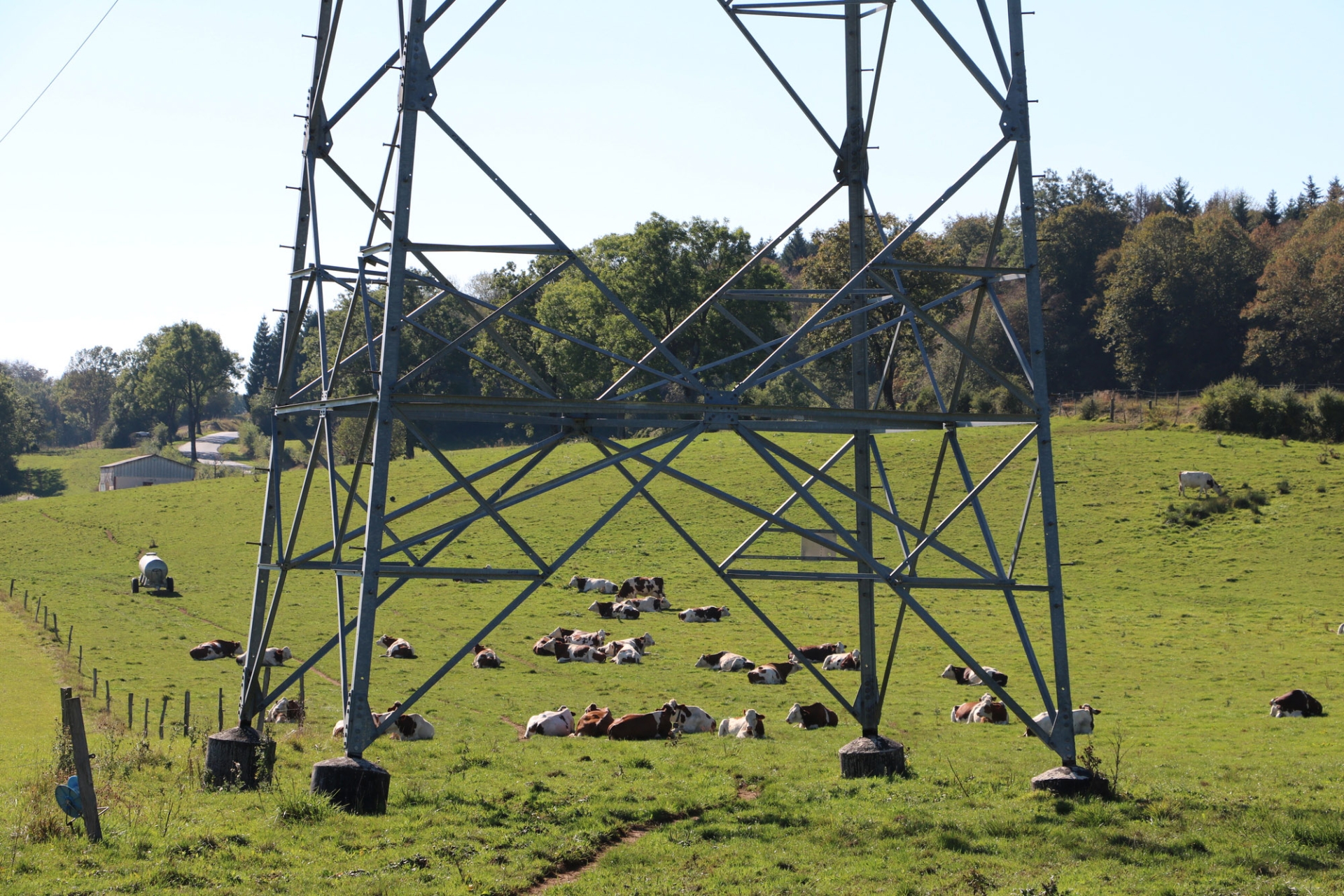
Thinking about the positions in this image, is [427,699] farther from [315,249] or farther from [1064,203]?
[1064,203]

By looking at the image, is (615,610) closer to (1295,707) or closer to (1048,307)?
(1295,707)

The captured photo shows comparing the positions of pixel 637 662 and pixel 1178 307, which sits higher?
pixel 1178 307

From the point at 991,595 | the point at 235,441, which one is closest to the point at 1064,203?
the point at 991,595

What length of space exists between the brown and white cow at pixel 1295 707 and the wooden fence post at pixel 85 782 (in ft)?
67.9

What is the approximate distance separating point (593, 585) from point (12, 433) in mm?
115087

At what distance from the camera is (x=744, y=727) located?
21.7 m

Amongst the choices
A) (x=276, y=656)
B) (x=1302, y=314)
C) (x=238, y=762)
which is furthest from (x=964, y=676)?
(x=1302, y=314)

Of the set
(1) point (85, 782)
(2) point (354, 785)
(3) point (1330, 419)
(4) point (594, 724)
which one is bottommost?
(4) point (594, 724)

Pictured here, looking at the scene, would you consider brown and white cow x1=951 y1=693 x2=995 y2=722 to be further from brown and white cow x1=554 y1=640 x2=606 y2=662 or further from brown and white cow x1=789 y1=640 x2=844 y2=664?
brown and white cow x1=554 y1=640 x2=606 y2=662

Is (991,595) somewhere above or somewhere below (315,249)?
below

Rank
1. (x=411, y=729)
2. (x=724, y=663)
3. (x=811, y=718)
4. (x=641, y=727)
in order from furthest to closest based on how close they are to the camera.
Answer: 1. (x=724, y=663)
2. (x=811, y=718)
3. (x=641, y=727)
4. (x=411, y=729)

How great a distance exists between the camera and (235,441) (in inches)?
6575

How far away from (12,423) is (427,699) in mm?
130202

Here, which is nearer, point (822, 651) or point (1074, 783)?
point (1074, 783)
